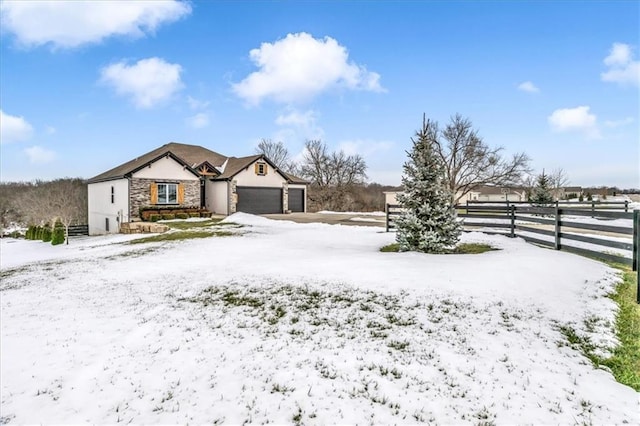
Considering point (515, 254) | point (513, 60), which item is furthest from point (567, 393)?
point (513, 60)

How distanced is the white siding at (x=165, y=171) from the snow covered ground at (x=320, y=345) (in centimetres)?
1615

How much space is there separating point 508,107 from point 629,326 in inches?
767

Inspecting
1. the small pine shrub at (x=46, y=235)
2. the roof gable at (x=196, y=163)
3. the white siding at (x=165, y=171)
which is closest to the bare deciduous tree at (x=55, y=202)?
the small pine shrub at (x=46, y=235)

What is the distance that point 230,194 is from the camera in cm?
2553

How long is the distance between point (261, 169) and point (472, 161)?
22.3 meters

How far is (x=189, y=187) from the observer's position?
2491 cm

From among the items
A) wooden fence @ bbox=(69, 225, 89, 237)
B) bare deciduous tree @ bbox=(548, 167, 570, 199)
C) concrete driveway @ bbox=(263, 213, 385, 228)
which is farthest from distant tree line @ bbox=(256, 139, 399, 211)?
bare deciduous tree @ bbox=(548, 167, 570, 199)

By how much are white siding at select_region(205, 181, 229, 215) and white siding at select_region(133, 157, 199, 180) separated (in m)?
2.48

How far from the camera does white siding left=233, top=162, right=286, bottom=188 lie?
26.5 m

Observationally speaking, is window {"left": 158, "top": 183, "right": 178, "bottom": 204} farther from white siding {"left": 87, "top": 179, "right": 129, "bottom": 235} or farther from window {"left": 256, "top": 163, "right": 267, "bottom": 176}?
window {"left": 256, "top": 163, "right": 267, "bottom": 176}

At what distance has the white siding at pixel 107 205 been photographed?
74.4 feet

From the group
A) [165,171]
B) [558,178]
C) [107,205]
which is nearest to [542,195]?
[558,178]

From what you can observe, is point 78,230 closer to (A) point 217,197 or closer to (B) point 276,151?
(A) point 217,197

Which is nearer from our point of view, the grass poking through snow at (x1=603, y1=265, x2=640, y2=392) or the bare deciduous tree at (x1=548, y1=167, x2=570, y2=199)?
the grass poking through snow at (x1=603, y1=265, x2=640, y2=392)
